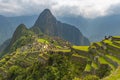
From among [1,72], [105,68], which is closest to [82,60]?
[105,68]

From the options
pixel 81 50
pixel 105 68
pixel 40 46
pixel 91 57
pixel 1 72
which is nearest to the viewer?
pixel 105 68

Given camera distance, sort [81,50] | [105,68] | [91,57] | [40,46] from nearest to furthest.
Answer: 1. [105,68]
2. [91,57]
3. [81,50]
4. [40,46]

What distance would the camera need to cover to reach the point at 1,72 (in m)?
123

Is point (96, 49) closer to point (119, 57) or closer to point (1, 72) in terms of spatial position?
point (119, 57)

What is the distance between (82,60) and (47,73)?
11083 mm

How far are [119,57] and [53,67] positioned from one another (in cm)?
2102

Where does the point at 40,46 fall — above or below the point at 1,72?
above

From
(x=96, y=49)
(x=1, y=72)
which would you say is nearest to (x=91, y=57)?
(x=96, y=49)

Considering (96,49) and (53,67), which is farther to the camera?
(53,67)

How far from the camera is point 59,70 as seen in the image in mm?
72625

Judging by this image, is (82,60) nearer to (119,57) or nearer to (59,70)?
(59,70)

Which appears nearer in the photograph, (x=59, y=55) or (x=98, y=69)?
(x=98, y=69)

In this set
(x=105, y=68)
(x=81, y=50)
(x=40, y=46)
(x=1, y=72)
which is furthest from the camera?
(x=40, y=46)

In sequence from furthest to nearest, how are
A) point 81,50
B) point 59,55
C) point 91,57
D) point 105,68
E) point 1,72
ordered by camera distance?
point 1,72, point 59,55, point 81,50, point 91,57, point 105,68
